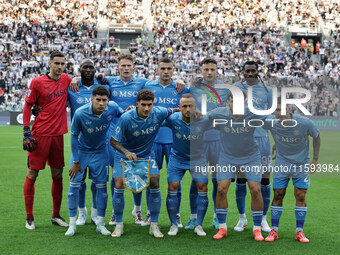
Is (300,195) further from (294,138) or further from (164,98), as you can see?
(164,98)

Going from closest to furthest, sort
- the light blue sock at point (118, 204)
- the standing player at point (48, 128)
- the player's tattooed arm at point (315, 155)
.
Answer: the player's tattooed arm at point (315, 155) → the light blue sock at point (118, 204) → the standing player at point (48, 128)

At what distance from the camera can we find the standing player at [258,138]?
252 inches

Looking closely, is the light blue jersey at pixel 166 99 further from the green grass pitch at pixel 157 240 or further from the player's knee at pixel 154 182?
the green grass pitch at pixel 157 240

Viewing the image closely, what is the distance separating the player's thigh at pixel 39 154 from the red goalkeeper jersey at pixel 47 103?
3.5 inches

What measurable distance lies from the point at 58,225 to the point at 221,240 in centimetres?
236

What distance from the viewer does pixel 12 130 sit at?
22.6 meters

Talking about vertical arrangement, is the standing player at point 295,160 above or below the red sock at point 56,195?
above

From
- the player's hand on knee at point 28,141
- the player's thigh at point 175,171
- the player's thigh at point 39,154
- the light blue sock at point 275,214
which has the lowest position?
the light blue sock at point 275,214

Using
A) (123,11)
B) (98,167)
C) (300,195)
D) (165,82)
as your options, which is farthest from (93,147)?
(123,11)

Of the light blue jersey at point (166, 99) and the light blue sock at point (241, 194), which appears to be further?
the light blue jersey at point (166, 99)

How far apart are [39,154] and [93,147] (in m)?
0.82

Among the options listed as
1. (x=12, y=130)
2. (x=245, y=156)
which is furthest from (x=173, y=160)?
(x=12, y=130)

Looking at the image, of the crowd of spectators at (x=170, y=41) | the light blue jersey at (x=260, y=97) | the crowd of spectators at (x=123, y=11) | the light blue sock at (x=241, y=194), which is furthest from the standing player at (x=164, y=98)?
the crowd of spectators at (x=123, y=11)

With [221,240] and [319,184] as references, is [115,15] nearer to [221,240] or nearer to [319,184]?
[319,184]
